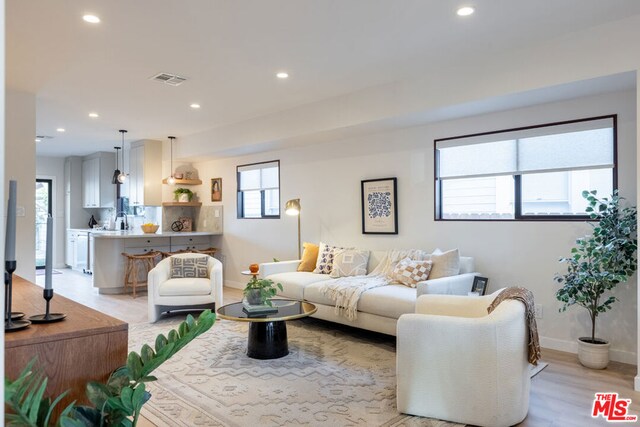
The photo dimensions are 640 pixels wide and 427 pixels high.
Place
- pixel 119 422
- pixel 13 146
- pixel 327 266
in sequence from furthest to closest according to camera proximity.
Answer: pixel 327 266 → pixel 13 146 → pixel 119 422

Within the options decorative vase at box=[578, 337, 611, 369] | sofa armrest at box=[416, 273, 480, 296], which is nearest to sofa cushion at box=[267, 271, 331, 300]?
sofa armrest at box=[416, 273, 480, 296]

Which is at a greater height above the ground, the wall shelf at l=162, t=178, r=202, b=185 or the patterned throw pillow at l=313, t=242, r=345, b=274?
the wall shelf at l=162, t=178, r=202, b=185

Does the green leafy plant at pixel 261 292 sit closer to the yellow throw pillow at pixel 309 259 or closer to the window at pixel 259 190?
the yellow throw pillow at pixel 309 259

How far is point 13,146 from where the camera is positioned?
4.79 metres

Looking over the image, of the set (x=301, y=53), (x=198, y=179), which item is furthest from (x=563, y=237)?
(x=198, y=179)

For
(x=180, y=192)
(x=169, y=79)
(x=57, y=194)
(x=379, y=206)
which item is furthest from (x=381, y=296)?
(x=57, y=194)

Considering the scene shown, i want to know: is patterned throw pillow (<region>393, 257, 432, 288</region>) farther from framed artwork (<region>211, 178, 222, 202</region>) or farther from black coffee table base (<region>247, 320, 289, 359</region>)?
framed artwork (<region>211, 178, 222, 202</region>)

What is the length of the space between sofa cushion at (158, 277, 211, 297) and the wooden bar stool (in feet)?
5.74

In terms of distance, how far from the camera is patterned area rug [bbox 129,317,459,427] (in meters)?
A: 2.63

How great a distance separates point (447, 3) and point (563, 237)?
89.2 inches

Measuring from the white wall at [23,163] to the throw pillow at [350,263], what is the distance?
3.39 metres

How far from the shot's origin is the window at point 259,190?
22.2ft

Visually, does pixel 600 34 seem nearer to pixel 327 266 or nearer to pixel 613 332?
pixel 613 332

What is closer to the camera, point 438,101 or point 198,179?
point 438,101
